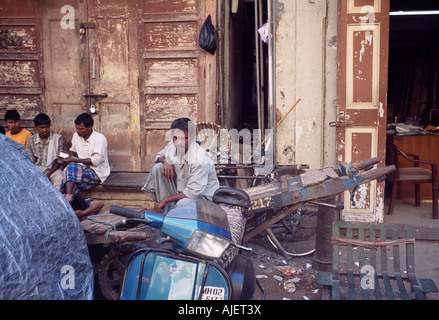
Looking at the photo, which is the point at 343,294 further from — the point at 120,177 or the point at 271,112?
the point at 120,177

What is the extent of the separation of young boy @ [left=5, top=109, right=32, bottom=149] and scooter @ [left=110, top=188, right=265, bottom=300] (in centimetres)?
379

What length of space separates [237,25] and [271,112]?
100 inches

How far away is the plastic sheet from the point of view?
222cm

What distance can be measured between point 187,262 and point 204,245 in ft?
0.77

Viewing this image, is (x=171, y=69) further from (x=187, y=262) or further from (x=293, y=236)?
(x=187, y=262)

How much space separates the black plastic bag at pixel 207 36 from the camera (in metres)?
5.42

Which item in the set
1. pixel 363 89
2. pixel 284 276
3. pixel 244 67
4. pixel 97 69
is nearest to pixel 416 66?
pixel 244 67

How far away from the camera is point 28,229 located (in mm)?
2385

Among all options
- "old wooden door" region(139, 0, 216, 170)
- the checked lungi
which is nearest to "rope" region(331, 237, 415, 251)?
"old wooden door" region(139, 0, 216, 170)

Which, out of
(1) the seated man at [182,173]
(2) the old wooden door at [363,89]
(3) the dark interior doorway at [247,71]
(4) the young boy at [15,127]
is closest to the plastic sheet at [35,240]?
(1) the seated man at [182,173]

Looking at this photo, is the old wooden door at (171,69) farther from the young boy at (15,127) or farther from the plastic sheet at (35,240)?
the plastic sheet at (35,240)

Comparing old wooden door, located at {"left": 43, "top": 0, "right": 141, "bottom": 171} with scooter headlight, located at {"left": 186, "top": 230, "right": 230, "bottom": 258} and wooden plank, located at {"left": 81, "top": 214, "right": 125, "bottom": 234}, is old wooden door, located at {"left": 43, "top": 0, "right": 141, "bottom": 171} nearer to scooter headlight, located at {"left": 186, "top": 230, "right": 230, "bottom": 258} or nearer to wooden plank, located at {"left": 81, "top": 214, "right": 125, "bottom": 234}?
wooden plank, located at {"left": 81, "top": 214, "right": 125, "bottom": 234}

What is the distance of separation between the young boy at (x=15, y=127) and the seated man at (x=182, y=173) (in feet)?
7.53

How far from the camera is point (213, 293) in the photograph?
227 cm
